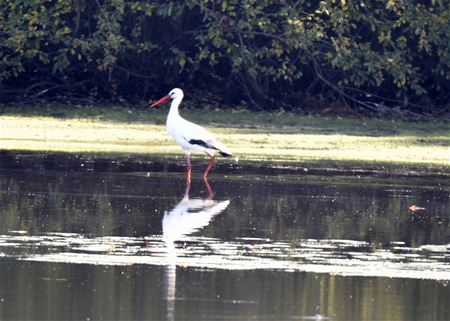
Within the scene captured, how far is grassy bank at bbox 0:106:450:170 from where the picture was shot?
731 inches

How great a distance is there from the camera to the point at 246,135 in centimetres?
2084

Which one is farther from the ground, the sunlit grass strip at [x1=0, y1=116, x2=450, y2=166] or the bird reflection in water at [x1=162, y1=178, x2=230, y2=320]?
the sunlit grass strip at [x1=0, y1=116, x2=450, y2=166]

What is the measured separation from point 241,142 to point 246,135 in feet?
2.81

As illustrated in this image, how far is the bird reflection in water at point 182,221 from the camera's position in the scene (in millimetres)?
8792

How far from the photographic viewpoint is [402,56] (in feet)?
81.0

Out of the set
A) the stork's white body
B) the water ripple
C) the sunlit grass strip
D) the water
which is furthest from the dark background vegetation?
the water ripple

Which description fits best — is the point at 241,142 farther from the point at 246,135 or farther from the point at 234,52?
the point at 234,52

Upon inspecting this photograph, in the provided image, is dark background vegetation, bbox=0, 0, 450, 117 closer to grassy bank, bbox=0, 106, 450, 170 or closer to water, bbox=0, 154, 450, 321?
grassy bank, bbox=0, 106, 450, 170

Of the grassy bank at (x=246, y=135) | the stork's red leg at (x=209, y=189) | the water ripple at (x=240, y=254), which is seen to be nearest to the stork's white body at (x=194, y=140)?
the stork's red leg at (x=209, y=189)

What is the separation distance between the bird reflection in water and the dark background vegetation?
980 cm

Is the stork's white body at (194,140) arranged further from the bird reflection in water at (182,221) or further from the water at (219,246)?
the bird reflection in water at (182,221)

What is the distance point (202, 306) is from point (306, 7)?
17.4 m

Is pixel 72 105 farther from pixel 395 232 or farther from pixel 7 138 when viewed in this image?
pixel 395 232

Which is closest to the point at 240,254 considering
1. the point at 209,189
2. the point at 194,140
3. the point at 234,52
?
the point at 209,189
